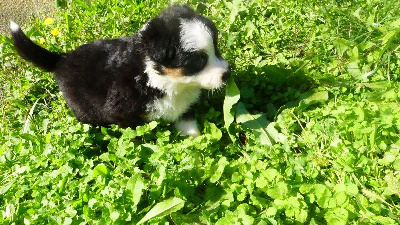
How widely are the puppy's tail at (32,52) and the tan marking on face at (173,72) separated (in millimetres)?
995

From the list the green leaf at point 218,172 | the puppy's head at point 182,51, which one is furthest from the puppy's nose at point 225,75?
the green leaf at point 218,172

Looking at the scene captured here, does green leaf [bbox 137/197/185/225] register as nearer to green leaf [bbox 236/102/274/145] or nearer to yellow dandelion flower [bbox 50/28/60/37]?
green leaf [bbox 236/102/274/145]

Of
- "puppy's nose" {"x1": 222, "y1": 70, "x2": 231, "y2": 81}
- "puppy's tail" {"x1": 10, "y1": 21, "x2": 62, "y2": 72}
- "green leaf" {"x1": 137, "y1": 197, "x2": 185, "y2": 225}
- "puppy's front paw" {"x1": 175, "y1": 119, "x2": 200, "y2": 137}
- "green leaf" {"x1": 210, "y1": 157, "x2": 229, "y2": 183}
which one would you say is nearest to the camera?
"green leaf" {"x1": 137, "y1": 197, "x2": 185, "y2": 225}

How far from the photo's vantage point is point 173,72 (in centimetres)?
241

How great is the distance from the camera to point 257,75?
3217mm

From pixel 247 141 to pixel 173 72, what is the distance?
803mm

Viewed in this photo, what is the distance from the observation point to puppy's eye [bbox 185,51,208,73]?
235 centimetres

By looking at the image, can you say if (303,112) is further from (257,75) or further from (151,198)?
(151,198)

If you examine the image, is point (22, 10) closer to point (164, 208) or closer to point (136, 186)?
point (136, 186)

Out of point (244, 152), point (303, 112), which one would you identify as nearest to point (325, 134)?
point (303, 112)

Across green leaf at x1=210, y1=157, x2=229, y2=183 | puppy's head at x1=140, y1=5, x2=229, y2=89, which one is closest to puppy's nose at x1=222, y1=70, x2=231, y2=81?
puppy's head at x1=140, y1=5, x2=229, y2=89

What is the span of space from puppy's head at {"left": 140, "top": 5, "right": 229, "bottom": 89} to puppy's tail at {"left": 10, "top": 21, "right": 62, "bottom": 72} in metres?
0.86

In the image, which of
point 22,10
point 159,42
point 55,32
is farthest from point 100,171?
point 22,10

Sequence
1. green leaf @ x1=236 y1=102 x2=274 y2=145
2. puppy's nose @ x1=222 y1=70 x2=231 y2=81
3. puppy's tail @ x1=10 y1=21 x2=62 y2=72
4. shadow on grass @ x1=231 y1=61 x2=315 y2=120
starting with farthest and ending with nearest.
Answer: shadow on grass @ x1=231 y1=61 x2=315 y2=120 → puppy's tail @ x1=10 y1=21 x2=62 y2=72 → green leaf @ x1=236 y1=102 x2=274 y2=145 → puppy's nose @ x1=222 y1=70 x2=231 y2=81
